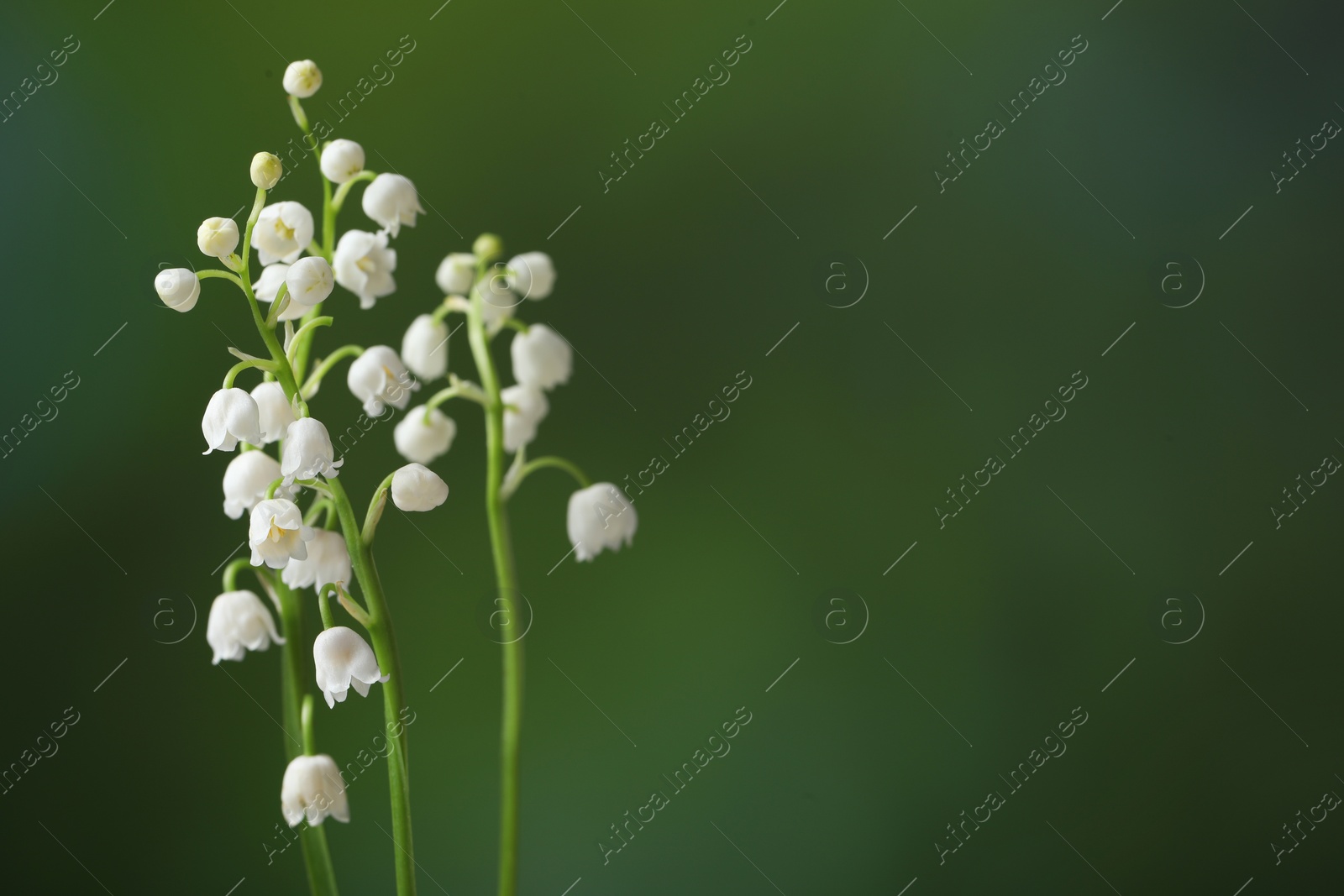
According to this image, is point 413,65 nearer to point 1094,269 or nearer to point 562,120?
point 562,120

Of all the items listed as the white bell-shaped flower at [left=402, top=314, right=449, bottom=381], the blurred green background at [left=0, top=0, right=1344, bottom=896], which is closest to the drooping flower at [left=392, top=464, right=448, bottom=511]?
the white bell-shaped flower at [left=402, top=314, right=449, bottom=381]

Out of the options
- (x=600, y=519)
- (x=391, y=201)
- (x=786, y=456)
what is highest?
(x=391, y=201)

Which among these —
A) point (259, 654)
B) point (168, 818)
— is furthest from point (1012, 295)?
point (168, 818)

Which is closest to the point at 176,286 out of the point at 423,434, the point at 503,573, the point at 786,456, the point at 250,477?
the point at 250,477

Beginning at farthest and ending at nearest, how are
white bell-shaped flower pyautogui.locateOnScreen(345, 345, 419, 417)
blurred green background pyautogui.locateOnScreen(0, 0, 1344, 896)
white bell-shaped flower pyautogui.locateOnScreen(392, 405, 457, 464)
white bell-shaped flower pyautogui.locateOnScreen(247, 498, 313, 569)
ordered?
1. blurred green background pyautogui.locateOnScreen(0, 0, 1344, 896)
2. white bell-shaped flower pyautogui.locateOnScreen(392, 405, 457, 464)
3. white bell-shaped flower pyautogui.locateOnScreen(345, 345, 419, 417)
4. white bell-shaped flower pyautogui.locateOnScreen(247, 498, 313, 569)

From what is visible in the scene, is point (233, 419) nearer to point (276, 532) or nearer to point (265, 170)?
point (276, 532)

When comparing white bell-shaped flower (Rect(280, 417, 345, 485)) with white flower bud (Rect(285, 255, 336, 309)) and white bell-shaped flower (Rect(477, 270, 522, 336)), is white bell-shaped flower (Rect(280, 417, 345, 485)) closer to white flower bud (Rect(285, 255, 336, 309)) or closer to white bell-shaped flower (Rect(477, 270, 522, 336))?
white flower bud (Rect(285, 255, 336, 309))

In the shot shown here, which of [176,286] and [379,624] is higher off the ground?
[176,286]

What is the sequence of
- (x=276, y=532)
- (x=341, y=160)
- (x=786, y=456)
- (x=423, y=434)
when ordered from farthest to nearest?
(x=786, y=456) → (x=423, y=434) → (x=341, y=160) → (x=276, y=532)
